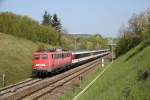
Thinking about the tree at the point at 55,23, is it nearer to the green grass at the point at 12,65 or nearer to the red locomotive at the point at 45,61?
the green grass at the point at 12,65

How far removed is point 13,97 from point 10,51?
114 ft

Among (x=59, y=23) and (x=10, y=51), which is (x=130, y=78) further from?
(x=59, y=23)

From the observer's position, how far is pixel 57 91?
985 inches

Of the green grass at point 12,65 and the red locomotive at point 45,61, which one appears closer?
the green grass at point 12,65

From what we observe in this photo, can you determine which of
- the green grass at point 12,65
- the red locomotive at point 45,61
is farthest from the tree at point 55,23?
the red locomotive at point 45,61

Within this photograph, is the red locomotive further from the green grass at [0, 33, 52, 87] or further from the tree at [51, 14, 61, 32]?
the tree at [51, 14, 61, 32]

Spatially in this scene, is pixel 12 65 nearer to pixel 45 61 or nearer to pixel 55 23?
pixel 45 61

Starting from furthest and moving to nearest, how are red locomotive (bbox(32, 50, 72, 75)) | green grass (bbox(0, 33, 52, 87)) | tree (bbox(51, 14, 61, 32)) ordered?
1. tree (bbox(51, 14, 61, 32))
2. red locomotive (bbox(32, 50, 72, 75))
3. green grass (bbox(0, 33, 52, 87))

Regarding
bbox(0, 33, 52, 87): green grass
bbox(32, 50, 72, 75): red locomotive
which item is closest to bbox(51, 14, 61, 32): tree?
bbox(0, 33, 52, 87): green grass

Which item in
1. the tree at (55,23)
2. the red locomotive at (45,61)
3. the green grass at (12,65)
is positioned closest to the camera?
the green grass at (12,65)

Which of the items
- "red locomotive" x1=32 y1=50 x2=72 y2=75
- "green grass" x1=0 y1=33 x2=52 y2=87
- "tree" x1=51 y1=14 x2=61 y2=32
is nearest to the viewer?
"green grass" x1=0 y1=33 x2=52 y2=87

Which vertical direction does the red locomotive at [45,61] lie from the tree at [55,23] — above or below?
below

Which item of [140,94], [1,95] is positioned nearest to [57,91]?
[1,95]

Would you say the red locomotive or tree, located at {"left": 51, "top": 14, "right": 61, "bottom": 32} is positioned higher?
tree, located at {"left": 51, "top": 14, "right": 61, "bottom": 32}
